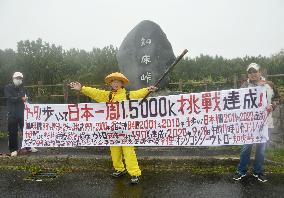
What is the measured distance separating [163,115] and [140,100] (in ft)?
1.61

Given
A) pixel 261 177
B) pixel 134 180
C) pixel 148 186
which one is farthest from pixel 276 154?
pixel 134 180

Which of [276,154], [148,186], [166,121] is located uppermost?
[166,121]

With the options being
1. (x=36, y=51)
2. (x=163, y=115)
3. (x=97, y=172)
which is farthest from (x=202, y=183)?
(x=36, y=51)

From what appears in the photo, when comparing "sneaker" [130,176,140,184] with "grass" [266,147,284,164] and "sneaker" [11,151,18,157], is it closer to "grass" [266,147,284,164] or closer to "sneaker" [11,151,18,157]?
"grass" [266,147,284,164]

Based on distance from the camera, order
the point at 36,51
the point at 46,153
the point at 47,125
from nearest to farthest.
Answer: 1. the point at 47,125
2. the point at 46,153
3. the point at 36,51

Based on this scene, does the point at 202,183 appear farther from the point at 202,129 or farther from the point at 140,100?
the point at 140,100

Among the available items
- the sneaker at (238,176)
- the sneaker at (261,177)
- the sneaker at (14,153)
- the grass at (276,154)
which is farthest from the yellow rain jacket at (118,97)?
the grass at (276,154)

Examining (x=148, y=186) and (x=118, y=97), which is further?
(x=118, y=97)

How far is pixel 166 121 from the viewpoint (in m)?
6.66

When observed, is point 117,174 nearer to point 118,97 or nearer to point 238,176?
point 118,97

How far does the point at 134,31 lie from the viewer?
366 inches

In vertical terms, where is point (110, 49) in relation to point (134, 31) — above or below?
above

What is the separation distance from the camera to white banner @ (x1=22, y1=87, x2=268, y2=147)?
6.35 meters

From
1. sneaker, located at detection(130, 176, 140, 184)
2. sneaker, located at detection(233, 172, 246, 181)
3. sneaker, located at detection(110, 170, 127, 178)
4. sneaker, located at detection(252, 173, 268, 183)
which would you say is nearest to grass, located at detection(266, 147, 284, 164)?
sneaker, located at detection(252, 173, 268, 183)
